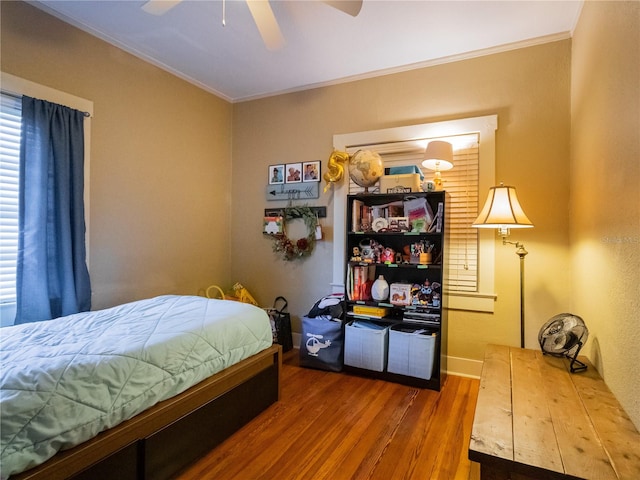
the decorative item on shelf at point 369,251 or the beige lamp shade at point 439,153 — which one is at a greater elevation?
the beige lamp shade at point 439,153

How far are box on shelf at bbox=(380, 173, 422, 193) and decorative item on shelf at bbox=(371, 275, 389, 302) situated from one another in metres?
0.75

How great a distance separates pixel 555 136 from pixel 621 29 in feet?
4.15

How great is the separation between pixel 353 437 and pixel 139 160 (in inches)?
109

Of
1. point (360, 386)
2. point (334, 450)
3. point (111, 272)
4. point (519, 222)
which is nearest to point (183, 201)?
point (111, 272)

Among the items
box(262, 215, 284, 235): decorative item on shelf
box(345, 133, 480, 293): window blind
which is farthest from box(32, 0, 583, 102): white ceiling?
box(262, 215, 284, 235): decorative item on shelf

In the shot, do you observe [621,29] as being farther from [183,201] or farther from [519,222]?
[183,201]

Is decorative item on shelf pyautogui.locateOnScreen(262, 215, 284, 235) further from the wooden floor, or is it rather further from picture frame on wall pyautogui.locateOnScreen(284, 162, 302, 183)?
the wooden floor

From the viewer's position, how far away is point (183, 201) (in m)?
3.43

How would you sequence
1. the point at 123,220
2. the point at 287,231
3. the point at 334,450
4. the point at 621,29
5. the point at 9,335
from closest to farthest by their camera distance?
the point at 621,29 → the point at 9,335 → the point at 334,450 → the point at 123,220 → the point at 287,231

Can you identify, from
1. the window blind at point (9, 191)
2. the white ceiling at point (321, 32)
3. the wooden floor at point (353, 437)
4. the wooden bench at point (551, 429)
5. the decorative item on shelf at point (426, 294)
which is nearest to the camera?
the wooden bench at point (551, 429)

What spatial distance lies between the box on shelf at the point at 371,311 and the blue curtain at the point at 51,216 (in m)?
2.10

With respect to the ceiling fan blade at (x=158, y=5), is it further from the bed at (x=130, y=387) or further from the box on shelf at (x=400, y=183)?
the box on shelf at (x=400, y=183)

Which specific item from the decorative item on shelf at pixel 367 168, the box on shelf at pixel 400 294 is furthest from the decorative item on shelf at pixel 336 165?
the box on shelf at pixel 400 294

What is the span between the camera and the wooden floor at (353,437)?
1.70 meters
